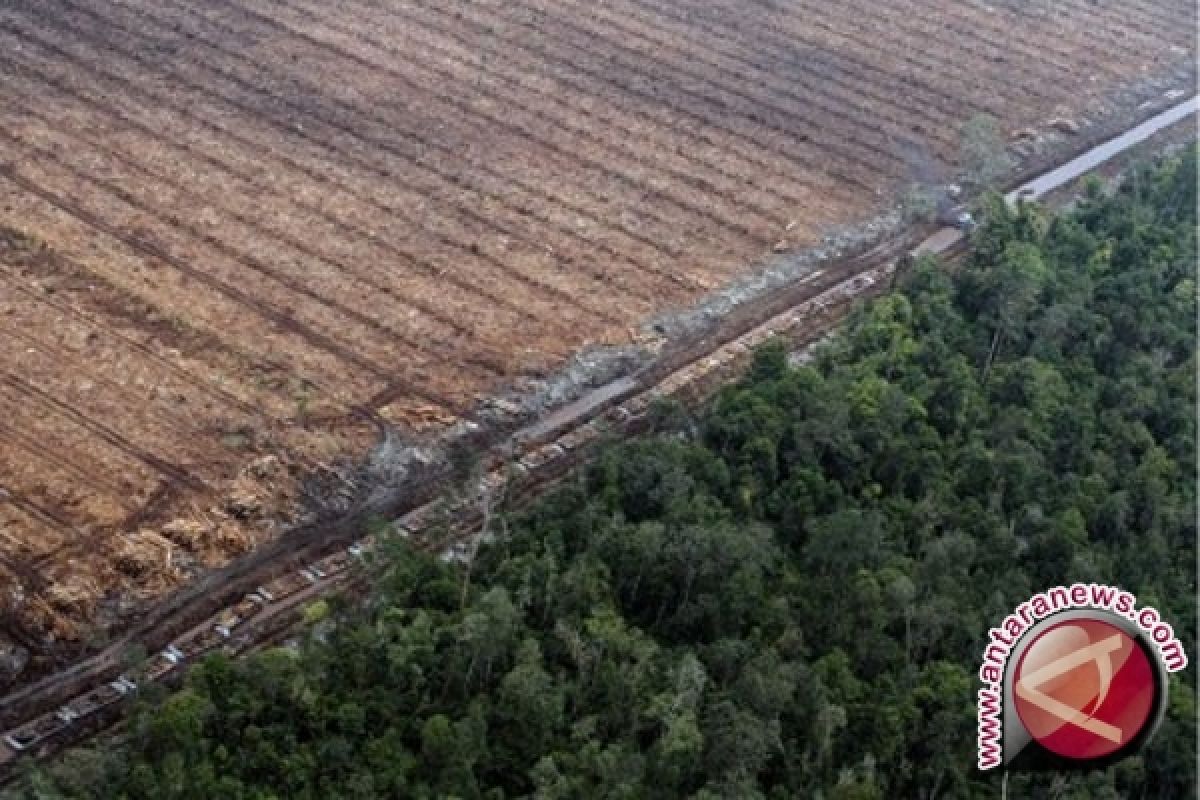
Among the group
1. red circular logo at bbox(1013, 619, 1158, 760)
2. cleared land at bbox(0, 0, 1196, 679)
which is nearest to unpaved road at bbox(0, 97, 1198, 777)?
cleared land at bbox(0, 0, 1196, 679)

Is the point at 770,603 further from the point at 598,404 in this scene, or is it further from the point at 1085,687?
the point at 598,404

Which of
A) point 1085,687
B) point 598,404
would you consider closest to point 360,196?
point 598,404

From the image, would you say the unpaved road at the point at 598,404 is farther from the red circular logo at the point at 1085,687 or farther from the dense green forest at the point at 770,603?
the red circular logo at the point at 1085,687

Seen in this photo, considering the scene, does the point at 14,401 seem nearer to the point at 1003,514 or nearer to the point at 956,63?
the point at 1003,514

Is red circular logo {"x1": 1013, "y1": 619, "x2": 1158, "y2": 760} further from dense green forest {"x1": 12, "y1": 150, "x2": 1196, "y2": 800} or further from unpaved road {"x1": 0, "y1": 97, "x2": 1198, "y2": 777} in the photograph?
unpaved road {"x1": 0, "y1": 97, "x2": 1198, "y2": 777}

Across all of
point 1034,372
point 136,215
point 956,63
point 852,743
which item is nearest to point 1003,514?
point 1034,372

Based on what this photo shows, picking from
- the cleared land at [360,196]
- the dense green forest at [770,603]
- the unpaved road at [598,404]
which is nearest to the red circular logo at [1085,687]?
the dense green forest at [770,603]
